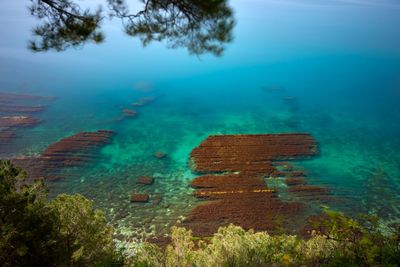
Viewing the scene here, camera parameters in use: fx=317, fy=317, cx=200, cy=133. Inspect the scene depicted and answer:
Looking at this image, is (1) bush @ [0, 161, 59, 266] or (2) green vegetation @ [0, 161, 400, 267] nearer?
(2) green vegetation @ [0, 161, 400, 267]

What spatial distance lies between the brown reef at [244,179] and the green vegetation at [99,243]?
556cm

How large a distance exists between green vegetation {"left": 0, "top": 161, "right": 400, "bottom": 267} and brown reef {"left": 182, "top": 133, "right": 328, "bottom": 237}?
18.3ft

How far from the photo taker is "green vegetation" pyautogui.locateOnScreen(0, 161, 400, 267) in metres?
7.57

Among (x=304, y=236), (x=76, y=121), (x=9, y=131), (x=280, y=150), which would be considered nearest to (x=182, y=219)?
(x=304, y=236)

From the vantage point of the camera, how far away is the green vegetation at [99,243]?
24.8 feet

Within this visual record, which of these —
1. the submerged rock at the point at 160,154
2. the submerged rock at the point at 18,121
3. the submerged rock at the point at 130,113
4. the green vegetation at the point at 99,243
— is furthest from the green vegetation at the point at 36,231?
the submerged rock at the point at 18,121

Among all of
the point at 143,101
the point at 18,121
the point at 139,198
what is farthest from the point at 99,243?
the point at 143,101

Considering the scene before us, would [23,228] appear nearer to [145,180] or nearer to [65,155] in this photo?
[145,180]

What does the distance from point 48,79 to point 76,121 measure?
1601cm

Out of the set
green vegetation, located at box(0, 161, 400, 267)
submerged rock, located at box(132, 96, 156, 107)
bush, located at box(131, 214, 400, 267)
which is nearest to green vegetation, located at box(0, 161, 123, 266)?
green vegetation, located at box(0, 161, 400, 267)

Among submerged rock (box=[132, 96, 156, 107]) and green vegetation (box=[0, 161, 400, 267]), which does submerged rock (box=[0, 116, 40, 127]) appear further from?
green vegetation (box=[0, 161, 400, 267])

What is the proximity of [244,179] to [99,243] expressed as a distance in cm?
1465

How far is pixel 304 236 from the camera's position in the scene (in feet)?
65.2

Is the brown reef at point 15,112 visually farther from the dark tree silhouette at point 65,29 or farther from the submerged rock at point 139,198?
the dark tree silhouette at point 65,29
